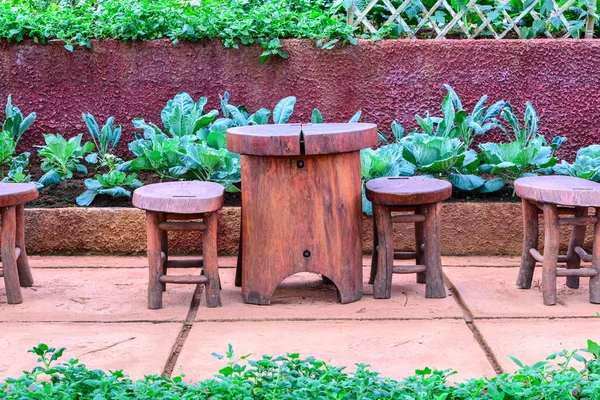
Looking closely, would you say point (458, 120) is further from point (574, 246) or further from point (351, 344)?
point (351, 344)

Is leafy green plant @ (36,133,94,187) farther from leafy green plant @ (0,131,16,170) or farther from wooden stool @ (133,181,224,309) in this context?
wooden stool @ (133,181,224,309)

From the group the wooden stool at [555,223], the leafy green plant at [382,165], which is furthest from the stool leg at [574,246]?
the leafy green plant at [382,165]

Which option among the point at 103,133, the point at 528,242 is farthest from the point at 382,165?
the point at 103,133

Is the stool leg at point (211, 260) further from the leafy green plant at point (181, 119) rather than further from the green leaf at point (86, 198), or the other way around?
the leafy green plant at point (181, 119)

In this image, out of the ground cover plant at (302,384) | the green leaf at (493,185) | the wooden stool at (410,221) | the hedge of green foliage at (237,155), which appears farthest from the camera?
the green leaf at (493,185)

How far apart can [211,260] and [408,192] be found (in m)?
1.03

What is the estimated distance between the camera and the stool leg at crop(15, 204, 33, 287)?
450 centimetres

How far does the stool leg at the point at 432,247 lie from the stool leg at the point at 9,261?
208 centimetres

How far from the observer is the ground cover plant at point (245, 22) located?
6023mm

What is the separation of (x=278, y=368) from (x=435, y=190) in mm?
Result: 1475

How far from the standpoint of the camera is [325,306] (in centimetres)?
420

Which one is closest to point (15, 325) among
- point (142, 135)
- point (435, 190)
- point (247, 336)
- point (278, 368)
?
point (247, 336)

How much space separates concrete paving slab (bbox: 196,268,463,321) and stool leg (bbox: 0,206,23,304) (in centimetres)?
95

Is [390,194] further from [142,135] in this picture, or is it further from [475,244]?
[142,135]
